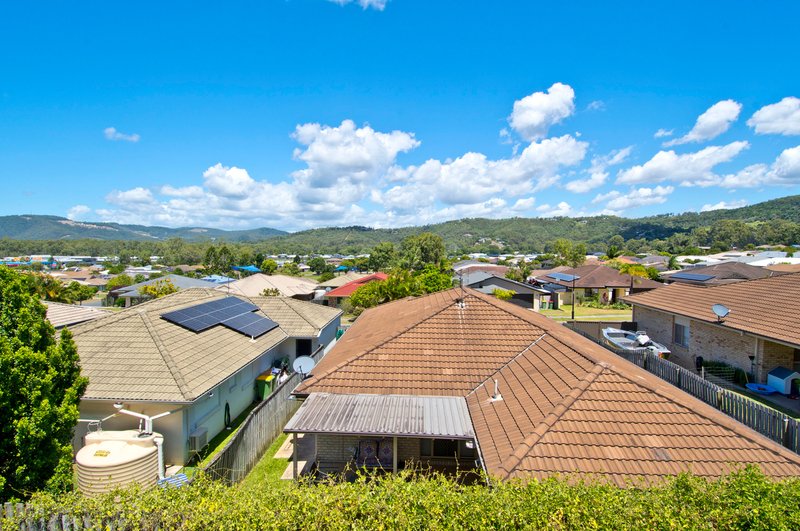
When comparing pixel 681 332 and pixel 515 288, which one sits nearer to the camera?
pixel 681 332

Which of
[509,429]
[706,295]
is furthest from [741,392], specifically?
[509,429]

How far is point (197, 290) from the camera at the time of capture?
71.0 feet

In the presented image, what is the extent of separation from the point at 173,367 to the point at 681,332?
2477 centimetres

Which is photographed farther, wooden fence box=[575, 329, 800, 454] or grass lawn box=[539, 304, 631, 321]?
grass lawn box=[539, 304, 631, 321]

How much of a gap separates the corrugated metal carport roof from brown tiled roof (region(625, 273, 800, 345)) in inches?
555

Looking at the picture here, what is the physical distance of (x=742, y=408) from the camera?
11945 millimetres

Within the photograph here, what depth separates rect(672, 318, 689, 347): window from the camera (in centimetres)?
2177

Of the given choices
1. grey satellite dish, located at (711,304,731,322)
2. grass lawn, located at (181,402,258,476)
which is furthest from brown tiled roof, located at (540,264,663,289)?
grass lawn, located at (181,402,258,476)

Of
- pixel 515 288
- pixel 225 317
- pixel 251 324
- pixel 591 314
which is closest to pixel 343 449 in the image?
pixel 251 324

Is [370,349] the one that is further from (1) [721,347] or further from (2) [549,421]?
(1) [721,347]

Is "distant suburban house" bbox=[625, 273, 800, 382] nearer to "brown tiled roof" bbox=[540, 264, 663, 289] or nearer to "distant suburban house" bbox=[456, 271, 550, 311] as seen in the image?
"distant suburban house" bbox=[456, 271, 550, 311]

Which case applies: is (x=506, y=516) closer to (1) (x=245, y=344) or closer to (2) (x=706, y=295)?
(1) (x=245, y=344)

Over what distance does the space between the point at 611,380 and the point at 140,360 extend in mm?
13634

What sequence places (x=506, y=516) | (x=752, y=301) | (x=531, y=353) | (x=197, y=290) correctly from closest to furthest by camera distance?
(x=506, y=516) → (x=531, y=353) → (x=752, y=301) → (x=197, y=290)
